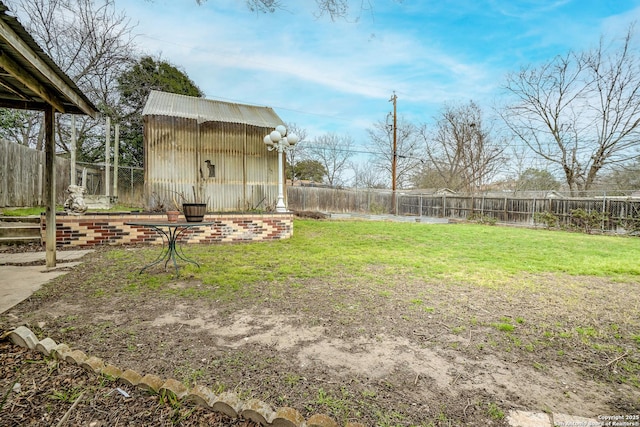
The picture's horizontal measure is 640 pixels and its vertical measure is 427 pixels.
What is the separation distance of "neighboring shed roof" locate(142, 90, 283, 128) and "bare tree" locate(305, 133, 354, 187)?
14236 mm

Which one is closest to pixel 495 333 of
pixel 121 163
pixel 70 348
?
pixel 70 348

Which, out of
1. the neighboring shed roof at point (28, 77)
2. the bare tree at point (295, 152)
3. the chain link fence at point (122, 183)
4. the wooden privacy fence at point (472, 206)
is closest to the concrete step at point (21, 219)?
the neighboring shed roof at point (28, 77)

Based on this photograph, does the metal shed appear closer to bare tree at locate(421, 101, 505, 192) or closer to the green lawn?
the green lawn

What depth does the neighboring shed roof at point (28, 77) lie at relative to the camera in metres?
2.44

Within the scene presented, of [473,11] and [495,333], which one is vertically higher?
[473,11]

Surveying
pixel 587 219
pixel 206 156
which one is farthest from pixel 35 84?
pixel 587 219

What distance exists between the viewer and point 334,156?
2605cm

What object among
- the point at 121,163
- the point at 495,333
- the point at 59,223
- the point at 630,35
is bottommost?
the point at 495,333

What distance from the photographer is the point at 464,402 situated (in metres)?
1.54

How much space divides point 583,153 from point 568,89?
3200mm

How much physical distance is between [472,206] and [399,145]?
9.54 meters

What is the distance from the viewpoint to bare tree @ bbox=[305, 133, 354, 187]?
25750 mm

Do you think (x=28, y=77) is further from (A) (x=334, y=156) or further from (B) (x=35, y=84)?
(A) (x=334, y=156)

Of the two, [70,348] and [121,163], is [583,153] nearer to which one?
[70,348]
